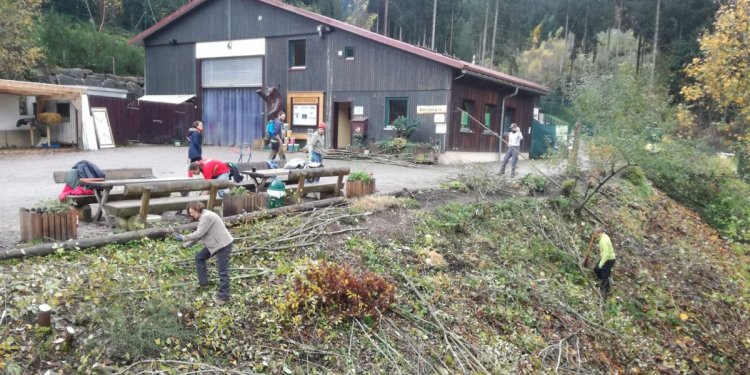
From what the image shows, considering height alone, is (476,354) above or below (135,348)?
below

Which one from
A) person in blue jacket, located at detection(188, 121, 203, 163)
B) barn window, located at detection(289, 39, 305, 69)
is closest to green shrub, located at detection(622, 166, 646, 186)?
person in blue jacket, located at detection(188, 121, 203, 163)

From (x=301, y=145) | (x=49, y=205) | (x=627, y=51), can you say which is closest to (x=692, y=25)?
(x=627, y=51)

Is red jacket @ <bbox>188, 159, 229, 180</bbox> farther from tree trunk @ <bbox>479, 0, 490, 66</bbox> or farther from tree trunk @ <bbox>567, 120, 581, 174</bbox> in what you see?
tree trunk @ <bbox>479, 0, 490, 66</bbox>

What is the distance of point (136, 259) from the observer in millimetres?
6840

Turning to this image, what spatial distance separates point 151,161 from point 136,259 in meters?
12.1

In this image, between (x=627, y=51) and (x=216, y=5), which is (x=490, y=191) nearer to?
(x=216, y=5)

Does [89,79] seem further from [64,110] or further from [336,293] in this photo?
[336,293]

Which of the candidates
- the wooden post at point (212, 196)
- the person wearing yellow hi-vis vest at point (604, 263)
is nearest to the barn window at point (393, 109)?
the person wearing yellow hi-vis vest at point (604, 263)

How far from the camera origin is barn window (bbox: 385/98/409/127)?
70.6ft

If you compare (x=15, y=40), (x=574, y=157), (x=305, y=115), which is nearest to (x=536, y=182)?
(x=574, y=157)

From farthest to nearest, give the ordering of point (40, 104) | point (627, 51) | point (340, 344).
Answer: point (627, 51)
point (40, 104)
point (340, 344)

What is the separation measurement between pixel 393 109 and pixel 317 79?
3777mm

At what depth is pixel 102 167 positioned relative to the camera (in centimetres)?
1631

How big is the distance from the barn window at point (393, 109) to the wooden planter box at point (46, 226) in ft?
50.8
